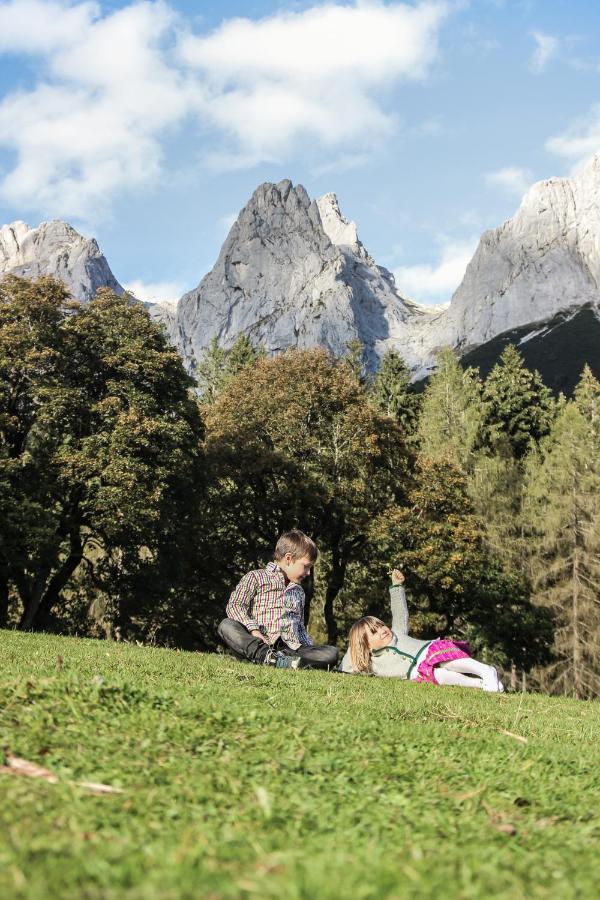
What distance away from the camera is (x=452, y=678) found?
1132cm

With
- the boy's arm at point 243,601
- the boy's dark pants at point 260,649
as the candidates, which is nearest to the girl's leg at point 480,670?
the boy's dark pants at point 260,649

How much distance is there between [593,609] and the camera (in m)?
44.4

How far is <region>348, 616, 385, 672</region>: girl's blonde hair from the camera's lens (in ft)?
38.9

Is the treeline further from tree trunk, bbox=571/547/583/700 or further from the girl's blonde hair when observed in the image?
the girl's blonde hair

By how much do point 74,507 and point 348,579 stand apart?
1413 centimetres

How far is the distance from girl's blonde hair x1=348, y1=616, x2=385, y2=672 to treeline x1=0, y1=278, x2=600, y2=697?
1500cm

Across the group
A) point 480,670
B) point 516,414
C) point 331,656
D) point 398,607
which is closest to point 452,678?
point 480,670

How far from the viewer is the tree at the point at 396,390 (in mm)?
71375

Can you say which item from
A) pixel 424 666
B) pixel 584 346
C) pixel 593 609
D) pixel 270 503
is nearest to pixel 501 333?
pixel 584 346

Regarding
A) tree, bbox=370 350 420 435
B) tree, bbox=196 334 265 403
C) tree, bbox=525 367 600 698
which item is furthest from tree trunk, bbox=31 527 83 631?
tree, bbox=370 350 420 435

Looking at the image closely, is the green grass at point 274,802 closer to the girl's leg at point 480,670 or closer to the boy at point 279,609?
the girl's leg at point 480,670

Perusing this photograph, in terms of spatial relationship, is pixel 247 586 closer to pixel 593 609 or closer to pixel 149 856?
pixel 149 856

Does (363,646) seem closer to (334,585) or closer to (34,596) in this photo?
(34,596)

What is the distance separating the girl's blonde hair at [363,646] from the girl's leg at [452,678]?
1129mm
